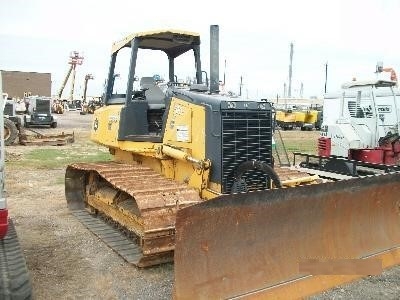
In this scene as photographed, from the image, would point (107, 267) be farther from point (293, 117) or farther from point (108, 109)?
point (293, 117)

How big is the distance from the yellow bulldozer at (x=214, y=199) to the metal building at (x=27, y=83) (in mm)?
57044

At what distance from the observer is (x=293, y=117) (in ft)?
116

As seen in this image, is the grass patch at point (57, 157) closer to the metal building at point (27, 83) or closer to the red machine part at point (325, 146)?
the red machine part at point (325, 146)

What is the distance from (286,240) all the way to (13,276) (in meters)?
2.26

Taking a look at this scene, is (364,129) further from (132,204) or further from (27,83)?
(27,83)

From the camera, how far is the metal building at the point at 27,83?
60.4 meters

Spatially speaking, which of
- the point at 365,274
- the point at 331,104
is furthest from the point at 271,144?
the point at 331,104

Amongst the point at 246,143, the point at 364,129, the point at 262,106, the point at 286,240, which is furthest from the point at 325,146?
the point at 286,240

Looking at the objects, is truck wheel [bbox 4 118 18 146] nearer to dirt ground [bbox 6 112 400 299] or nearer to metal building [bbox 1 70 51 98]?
dirt ground [bbox 6 112 400 299]

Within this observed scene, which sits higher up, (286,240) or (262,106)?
(262,106)

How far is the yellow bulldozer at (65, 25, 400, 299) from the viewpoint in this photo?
11.9 ft

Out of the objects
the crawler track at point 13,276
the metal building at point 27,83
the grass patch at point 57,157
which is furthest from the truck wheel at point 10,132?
the metal building at point 27,83

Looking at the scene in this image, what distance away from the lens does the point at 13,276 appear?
3.82m

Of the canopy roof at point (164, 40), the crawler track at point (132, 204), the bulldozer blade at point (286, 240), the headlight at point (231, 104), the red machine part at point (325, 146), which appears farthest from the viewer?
the red machine part at point (325, 146)
